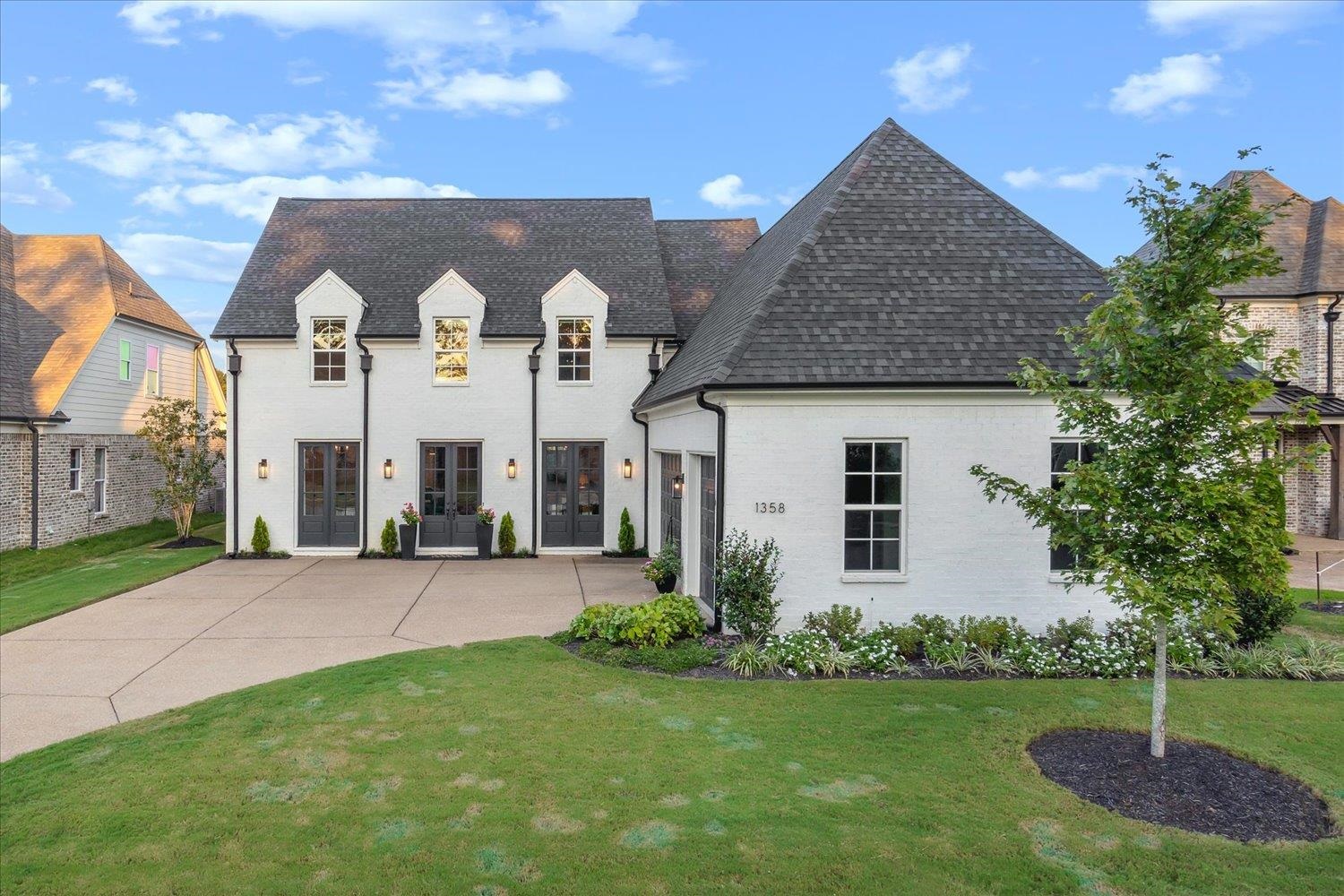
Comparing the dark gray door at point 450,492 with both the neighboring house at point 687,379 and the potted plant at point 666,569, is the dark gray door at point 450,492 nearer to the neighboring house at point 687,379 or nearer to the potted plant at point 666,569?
the neighboring house at point 687,379

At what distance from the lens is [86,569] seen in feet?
50.0

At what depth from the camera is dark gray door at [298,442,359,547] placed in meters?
16.6

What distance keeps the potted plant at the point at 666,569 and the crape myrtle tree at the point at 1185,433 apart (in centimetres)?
681

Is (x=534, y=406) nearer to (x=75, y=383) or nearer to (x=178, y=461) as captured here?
(x=178, y=461)

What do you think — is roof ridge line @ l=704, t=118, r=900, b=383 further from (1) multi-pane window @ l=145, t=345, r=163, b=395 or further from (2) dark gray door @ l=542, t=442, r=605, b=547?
(1) multi-pane window @ l=145, t=345, r=163, b=395

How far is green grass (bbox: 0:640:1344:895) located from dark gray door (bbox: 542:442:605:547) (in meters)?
9.14

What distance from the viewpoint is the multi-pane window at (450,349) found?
A: 16797 millimetres

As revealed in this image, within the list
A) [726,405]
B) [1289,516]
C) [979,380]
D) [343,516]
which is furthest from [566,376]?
[1289,516]

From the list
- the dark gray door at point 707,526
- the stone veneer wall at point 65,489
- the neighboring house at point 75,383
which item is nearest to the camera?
the dark gray door at point 707,526

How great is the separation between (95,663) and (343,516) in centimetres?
815

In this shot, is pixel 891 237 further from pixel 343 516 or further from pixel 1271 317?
pixel 1271 317

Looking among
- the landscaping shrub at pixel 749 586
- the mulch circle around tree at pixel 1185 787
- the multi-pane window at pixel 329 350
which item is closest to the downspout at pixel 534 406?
the multi-pane window at pixel 329 350

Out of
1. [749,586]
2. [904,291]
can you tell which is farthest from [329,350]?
[904,291]

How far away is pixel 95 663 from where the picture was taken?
28.2ft
